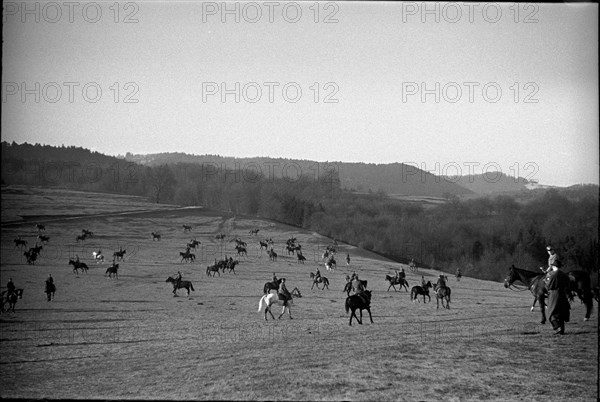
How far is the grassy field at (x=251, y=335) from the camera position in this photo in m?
6.00

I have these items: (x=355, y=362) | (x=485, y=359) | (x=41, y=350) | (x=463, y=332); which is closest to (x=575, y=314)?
(x=463, y=332)

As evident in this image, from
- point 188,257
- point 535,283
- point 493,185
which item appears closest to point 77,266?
point 188,257

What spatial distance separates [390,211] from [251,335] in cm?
1386

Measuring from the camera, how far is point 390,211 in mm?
22188

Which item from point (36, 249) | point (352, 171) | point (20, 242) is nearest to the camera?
point (20, 242)

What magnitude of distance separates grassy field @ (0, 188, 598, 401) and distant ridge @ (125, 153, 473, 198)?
2.90 metres

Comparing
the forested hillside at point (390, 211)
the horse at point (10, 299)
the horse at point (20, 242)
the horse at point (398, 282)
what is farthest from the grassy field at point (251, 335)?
the forested hillside at point (390, 211)

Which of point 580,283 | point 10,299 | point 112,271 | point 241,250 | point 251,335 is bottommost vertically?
point 251,335

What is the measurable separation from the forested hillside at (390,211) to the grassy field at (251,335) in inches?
42.8

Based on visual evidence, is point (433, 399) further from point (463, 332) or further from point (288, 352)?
point (463, 332)

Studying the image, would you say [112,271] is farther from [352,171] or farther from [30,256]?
[352,171]

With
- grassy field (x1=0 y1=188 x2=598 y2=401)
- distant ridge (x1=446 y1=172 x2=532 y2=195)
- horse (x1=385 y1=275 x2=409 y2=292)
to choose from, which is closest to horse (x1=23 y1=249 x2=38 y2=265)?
grassy field (x1=0 y1=188 x2=598 y2=401)

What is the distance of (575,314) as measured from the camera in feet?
41.5

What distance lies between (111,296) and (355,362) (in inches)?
405
